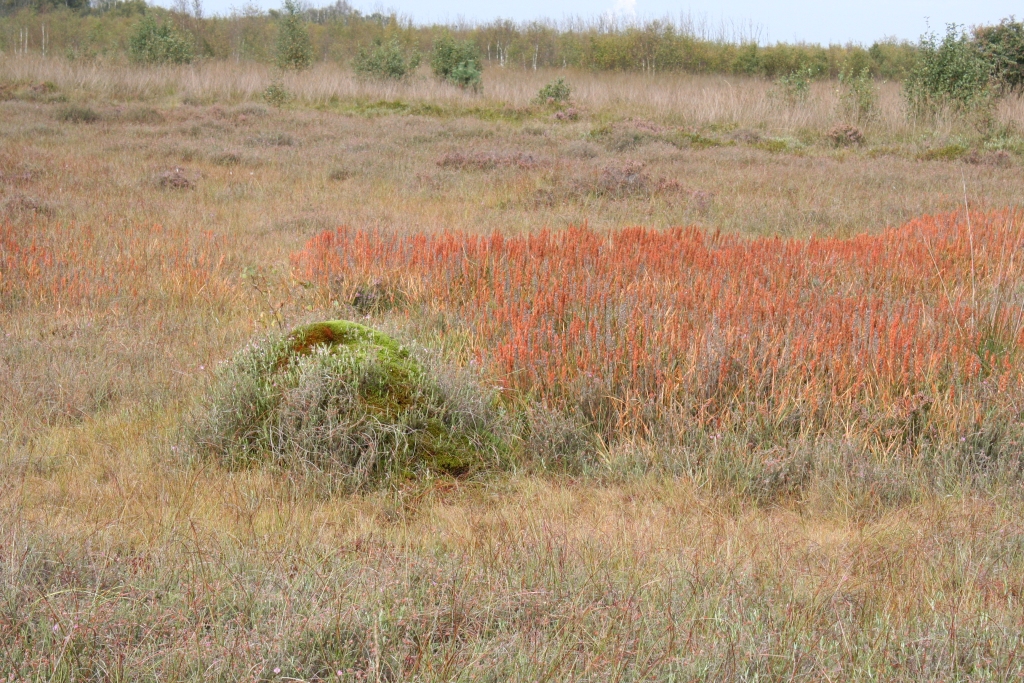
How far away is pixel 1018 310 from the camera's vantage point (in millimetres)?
5039

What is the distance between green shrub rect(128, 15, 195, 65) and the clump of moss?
24.0 m

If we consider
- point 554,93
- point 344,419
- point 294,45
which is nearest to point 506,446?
point 344,419

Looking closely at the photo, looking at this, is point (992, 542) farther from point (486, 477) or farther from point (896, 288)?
point (896, 288)

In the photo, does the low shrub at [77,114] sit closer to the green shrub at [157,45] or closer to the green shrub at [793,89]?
the green shrub at [157,45]

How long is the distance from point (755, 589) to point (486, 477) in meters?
1.57

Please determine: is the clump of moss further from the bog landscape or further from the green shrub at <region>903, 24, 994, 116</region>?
the green shrub at <region>903, 24, 994, 116</region>

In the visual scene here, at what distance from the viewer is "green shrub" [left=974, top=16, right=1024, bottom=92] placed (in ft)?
61.3

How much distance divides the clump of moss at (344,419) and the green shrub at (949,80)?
1706 cm

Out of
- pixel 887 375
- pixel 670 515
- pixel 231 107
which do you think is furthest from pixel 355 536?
pixel 231 107

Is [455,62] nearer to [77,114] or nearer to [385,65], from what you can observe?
[385,65]

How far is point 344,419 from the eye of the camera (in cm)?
386

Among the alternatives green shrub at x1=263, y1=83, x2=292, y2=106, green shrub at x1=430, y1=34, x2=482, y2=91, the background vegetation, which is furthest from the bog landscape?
the background vegetation

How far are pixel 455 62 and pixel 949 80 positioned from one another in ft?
43.8

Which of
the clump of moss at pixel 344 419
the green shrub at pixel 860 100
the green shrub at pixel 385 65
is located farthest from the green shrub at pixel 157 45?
the clump of moss at pixel 344 419
